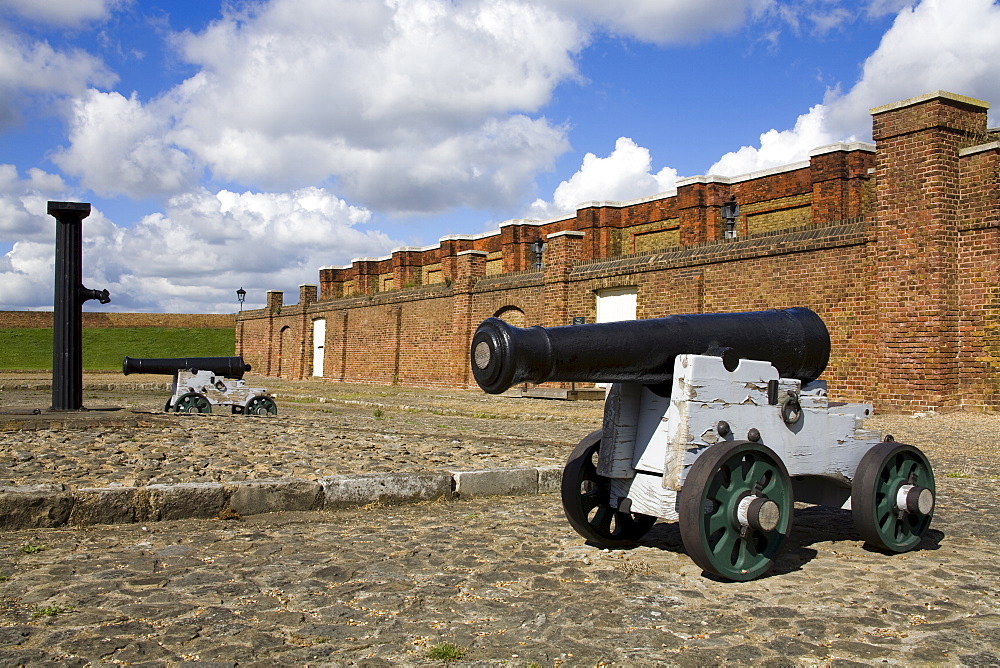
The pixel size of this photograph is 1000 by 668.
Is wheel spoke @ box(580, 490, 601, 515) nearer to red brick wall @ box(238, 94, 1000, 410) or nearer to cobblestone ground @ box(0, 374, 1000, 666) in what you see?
cobblestone ground @ box(0, 374, 1000, 666)

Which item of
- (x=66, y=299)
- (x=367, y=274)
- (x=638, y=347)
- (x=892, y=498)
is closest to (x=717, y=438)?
(x=638, y=347)

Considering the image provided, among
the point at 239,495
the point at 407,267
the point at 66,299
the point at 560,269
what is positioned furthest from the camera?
the point at 407,267

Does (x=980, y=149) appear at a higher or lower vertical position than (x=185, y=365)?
higher

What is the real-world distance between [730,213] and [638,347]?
22895 mm

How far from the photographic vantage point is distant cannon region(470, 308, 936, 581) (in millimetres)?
3828

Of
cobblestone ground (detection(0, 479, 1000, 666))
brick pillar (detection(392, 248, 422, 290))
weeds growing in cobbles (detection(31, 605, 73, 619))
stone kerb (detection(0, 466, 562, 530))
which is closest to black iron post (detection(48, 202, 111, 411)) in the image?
stone kerb (detection(0, 466, 562, 530))

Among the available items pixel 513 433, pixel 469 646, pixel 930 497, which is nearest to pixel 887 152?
pixel 513 433

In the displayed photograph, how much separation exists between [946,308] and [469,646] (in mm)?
12913

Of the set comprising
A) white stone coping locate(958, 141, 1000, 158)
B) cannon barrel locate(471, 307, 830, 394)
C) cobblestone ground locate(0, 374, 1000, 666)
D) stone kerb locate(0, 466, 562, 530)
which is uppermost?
white stone coping locate(958, 141, 1000, 158)

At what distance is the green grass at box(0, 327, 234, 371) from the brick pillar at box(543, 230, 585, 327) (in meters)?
36.8

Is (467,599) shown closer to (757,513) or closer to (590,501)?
(590,501)

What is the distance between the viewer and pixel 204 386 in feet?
44.3

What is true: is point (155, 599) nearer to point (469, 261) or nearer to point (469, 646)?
point (469, 646)

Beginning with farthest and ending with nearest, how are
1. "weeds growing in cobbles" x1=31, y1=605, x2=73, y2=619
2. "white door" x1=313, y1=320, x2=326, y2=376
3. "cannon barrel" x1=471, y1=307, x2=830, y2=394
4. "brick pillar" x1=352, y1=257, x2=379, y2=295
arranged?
"brick pillar" x1=352, y1=257, x2=379, y2=295 → "white door" x1=313, y1=320, x2=326, y2=376 → "cannon barrel" x1=471, y1=307, x2=830, y2=394 → "weeds growing in cobbles" x1=31, y1=605, x2=73, y2=619
